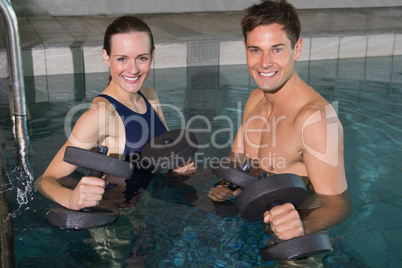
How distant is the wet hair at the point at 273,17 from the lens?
261cm

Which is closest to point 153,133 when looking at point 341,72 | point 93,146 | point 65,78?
point 93,146

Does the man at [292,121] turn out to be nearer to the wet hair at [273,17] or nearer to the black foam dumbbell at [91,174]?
the wet hair at [273,17]

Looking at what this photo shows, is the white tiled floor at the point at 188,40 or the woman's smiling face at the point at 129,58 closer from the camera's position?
the woman's smiling face at the point at 129,58

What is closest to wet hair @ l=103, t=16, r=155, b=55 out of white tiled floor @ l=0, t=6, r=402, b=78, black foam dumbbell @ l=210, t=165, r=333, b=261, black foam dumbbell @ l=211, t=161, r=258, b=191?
black foam dumbbell @ l=211, t=161, r=258, b=191

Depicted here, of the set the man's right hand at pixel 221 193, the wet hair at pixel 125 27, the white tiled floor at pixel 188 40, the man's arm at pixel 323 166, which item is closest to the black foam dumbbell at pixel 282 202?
the man's arm at pixel 323 166

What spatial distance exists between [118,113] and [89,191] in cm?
73

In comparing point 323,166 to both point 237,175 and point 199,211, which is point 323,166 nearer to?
point 237,175

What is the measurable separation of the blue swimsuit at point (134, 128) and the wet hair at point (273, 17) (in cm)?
87

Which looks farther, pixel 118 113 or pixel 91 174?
pixel 118 113

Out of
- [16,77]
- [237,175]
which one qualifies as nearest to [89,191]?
[237,175]

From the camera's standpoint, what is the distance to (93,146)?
282cm

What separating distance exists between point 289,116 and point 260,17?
0.57 metres

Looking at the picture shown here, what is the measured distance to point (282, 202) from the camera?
2258mm

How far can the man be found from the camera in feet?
8.23
